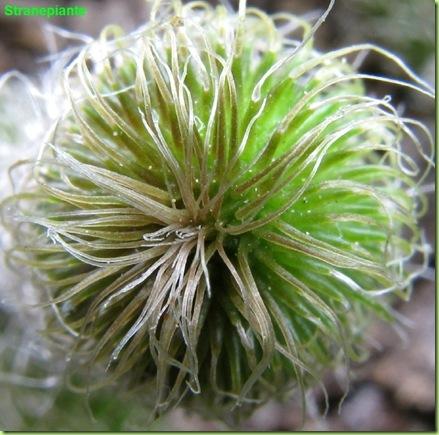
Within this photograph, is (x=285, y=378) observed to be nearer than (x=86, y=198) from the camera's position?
No

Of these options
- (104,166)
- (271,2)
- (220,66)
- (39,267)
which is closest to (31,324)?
(39,267)

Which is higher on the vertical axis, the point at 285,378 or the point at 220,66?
the point at 220,66

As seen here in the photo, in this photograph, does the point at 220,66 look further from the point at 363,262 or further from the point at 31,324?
Answer: the point at 31,324

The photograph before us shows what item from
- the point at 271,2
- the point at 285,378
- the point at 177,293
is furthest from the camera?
the point at 271,2

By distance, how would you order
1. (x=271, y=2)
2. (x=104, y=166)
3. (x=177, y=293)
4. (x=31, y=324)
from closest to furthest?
1. (x=177, y=293)
2. (x=104, y=166)
3. (x=31, y=324)
4. (x=271, y=2)

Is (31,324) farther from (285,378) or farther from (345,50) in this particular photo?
(345,50)

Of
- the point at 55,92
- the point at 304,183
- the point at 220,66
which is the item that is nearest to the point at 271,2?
the point at 55,92

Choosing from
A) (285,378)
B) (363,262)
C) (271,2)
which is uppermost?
(271,2)
